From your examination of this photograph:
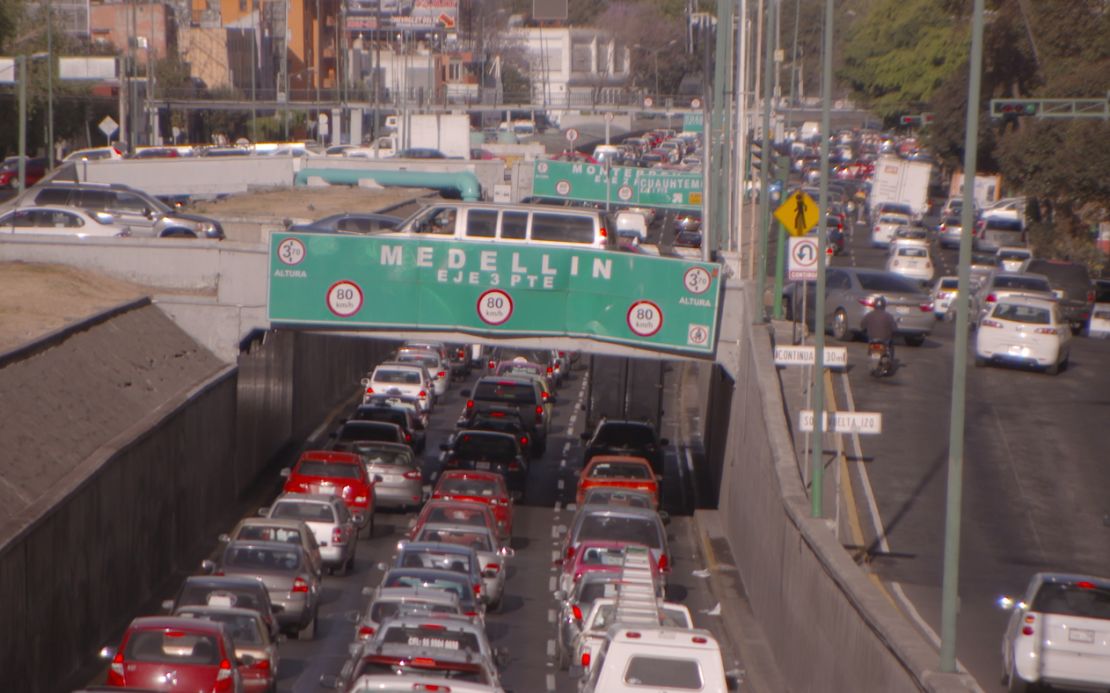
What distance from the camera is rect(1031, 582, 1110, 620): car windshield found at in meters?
16.3

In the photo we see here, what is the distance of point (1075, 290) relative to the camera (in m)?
48.2

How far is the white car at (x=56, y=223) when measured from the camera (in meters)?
40.1

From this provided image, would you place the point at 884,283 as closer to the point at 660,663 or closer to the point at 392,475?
the point at 392,475

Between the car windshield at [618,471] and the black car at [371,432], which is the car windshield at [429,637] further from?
the black car at [371,432]

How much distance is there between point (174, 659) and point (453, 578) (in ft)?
18.8

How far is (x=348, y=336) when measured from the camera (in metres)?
33.1

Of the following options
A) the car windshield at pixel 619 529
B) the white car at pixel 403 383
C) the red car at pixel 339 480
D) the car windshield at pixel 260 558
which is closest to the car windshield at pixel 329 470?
the red car at pixel 339 480

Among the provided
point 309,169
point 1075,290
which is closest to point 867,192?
point 309,169

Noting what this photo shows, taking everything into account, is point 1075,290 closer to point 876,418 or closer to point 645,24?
point 876,418

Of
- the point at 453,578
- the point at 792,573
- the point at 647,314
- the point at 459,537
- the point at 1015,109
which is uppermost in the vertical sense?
the point at 1015,109

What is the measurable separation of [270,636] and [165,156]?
2392 inches

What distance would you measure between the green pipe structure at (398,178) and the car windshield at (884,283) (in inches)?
1315

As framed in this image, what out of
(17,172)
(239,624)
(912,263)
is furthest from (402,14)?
(239,624)

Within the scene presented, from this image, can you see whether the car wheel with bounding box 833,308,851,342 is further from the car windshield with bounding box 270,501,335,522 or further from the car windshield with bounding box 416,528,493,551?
the car windshield with bounding box 270,501,335,522
